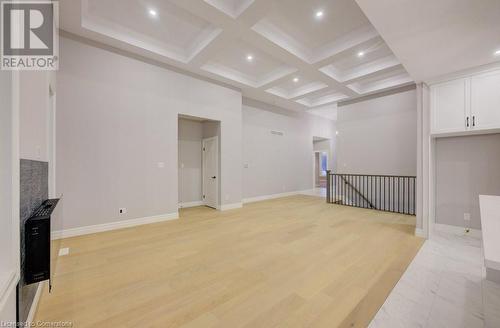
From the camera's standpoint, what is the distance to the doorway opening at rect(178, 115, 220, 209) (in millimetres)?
5711

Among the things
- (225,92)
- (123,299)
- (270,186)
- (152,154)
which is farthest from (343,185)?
(123,299)

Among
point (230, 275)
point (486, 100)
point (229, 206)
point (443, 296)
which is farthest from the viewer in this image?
point (229, 206)

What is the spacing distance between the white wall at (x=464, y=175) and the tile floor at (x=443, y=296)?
1.03 meters

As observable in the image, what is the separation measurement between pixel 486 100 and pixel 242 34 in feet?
12.8

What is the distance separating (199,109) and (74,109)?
2425 millimetres

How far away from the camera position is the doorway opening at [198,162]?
225 inches

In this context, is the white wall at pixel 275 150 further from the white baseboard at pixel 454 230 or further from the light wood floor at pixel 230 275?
the white baseboard at pixel 454 230

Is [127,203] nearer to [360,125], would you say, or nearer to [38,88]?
[38,88]

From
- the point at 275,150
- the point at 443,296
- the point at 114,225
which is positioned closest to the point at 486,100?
the point at 443,296

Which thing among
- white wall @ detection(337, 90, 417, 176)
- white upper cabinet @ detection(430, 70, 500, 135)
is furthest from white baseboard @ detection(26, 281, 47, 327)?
white wall @ detection(337, 90, 417, 176)

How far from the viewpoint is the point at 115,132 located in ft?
12.9

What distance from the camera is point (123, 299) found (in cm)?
193

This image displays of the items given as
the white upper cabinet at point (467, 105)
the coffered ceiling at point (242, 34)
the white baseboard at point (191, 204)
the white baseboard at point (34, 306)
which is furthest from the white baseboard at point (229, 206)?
the white upper cabinet at point (467, 105)

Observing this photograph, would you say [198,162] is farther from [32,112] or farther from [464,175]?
[464,175]
